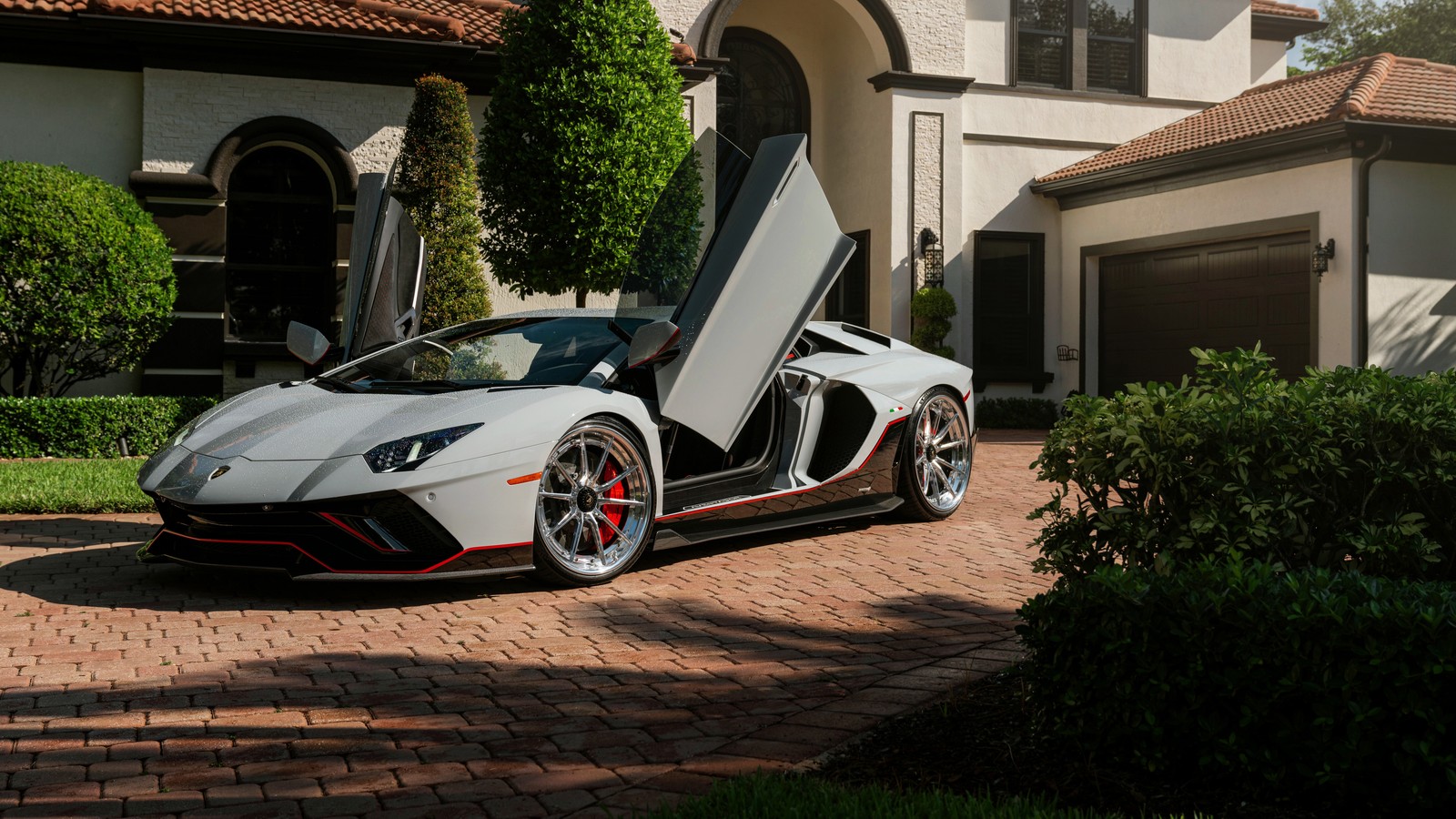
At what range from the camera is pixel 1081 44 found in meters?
21.7

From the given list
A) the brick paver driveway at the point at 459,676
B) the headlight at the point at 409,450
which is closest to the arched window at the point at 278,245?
the brick paver driveway at the point at 459,676

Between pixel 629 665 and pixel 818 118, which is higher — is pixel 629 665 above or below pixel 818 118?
below

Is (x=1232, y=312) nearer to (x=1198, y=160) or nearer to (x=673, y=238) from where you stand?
(x=1198, y=160)

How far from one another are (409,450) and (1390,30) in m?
52.4

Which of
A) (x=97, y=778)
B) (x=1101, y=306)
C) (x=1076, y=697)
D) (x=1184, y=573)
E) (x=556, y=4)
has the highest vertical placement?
(x=556, y=4)

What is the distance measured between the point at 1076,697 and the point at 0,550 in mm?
→ 6107

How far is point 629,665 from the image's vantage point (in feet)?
15.5

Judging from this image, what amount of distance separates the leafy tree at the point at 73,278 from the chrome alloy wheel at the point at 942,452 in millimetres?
9244

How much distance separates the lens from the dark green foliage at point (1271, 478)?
4.06 meters

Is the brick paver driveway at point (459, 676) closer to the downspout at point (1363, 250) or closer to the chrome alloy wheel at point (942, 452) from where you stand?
the chrome alloy wheel at point (942, 452)

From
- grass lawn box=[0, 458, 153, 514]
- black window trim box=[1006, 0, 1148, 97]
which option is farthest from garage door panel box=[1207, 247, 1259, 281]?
grass lawn box=[0, 458, 153, 514]

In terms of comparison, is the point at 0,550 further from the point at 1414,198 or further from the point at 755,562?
the point at 1414,198

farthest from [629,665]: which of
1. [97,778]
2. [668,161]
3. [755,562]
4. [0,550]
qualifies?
[668,161]

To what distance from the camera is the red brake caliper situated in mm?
6363
